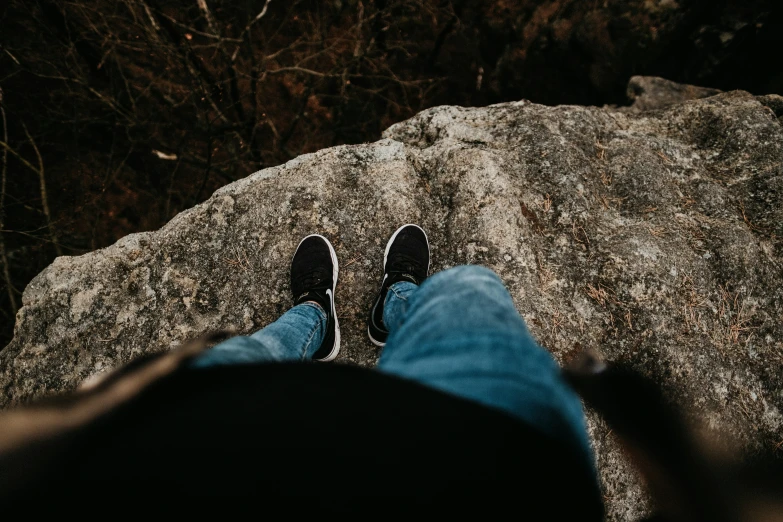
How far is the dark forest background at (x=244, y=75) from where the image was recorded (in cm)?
371

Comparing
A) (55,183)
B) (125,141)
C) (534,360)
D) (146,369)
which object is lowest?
(55,183)

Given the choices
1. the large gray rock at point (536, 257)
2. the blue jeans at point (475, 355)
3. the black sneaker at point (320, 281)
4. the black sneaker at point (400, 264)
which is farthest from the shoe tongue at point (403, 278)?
the blue jeans at point (475, 355)

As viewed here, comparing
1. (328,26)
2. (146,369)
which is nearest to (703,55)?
(328,26)

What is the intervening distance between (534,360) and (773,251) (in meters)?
2.26

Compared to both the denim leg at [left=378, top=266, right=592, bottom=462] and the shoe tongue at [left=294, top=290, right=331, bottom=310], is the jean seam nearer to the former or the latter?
the shoe tongue at [left=294, top=290, right=331, bottom=310]

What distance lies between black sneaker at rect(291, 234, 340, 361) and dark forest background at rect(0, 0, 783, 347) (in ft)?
10.0

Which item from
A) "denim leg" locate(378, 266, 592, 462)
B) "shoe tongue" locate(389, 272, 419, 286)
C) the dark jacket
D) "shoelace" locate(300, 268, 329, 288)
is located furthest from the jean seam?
the dark jacket

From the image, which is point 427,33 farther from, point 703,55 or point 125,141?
point 125,141

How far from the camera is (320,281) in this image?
1.95m

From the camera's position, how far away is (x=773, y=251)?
2.19 meters

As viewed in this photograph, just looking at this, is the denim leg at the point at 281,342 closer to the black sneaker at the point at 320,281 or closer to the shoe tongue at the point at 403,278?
the black sneaker at the point at 320,281

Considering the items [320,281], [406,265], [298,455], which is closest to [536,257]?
[406,265]

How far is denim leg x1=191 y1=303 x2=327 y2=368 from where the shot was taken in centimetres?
108

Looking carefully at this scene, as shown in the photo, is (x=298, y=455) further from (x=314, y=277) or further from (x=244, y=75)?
(x=244, y=75)
